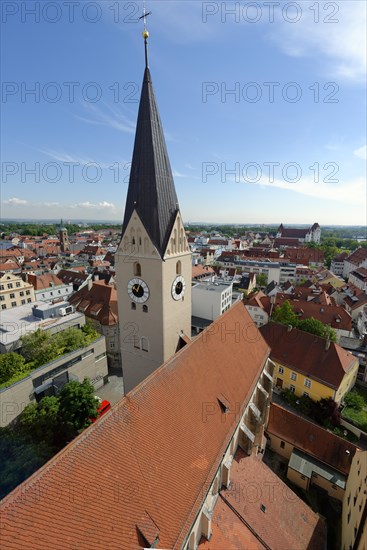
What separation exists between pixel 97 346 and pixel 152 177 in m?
21.8

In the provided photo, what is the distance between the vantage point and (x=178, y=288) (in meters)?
16.0

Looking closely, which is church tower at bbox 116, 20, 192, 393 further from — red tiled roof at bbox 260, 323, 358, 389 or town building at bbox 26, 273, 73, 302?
town building at bbox 26, 273, 73, 302

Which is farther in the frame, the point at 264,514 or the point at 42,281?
the point at 42,281

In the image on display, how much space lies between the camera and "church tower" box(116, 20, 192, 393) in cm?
1394

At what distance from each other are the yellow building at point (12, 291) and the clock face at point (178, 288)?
131 feet

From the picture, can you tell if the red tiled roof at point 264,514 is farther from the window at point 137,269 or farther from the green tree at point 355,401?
the green tree at point 355,401

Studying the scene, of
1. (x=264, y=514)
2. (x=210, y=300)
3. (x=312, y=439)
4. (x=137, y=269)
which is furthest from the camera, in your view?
(x=210, y=300)

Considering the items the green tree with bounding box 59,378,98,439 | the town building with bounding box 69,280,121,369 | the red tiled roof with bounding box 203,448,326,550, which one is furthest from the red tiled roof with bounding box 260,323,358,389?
the green tree with bounding box 59,378,98,439

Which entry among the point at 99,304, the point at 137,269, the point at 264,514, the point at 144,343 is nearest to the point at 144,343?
the point at 144,343

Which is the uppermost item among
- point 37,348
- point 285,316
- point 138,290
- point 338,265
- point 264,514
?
point 138,290

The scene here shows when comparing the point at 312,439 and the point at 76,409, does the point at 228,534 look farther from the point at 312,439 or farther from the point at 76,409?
the point at 76,409

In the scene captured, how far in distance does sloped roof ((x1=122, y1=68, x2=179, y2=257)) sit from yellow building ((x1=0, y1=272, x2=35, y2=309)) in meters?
39.8

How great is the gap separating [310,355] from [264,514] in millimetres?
16743

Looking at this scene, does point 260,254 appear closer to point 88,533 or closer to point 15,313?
point 15,313
